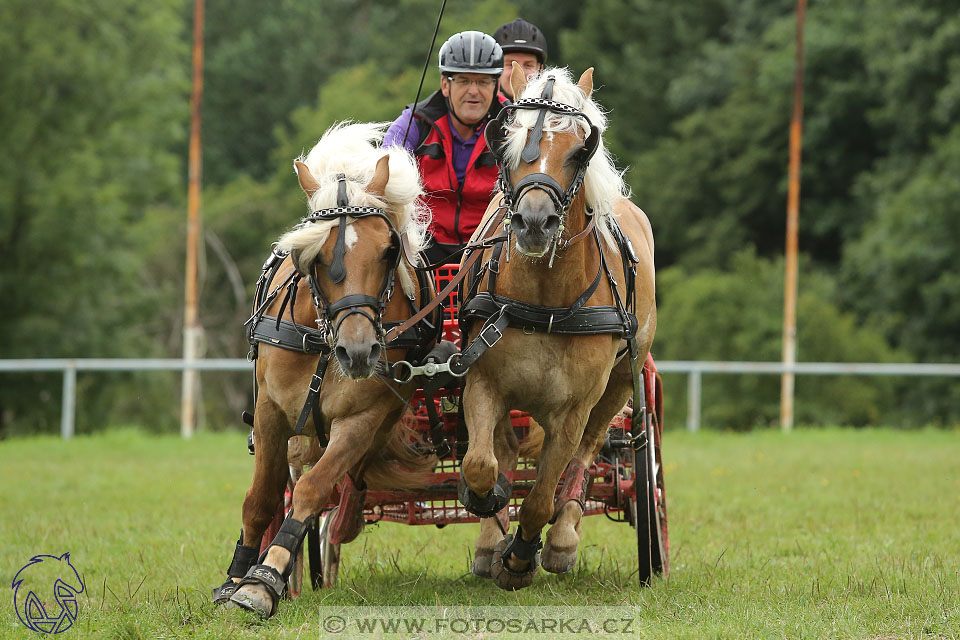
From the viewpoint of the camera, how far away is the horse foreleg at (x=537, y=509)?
530cm

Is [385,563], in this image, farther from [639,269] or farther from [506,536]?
[639,269]

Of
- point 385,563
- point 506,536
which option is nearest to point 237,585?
point 506,536

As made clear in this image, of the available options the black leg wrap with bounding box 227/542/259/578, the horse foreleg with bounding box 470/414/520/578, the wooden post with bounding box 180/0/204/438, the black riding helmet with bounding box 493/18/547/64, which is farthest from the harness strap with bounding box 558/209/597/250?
the wooden post with bounding box 180/0/204/438

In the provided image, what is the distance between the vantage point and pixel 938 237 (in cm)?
2286

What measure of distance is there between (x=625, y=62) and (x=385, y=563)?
2771 cm

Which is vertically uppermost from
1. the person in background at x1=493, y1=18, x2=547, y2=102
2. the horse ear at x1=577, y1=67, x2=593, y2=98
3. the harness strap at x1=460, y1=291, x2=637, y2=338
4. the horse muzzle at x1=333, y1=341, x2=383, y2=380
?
the person in background at x1=493, y1=18, x2=547, y2=102

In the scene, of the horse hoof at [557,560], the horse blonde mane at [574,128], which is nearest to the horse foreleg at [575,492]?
the horse hoof at [557,560]

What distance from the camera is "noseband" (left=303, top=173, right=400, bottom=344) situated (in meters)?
4.79

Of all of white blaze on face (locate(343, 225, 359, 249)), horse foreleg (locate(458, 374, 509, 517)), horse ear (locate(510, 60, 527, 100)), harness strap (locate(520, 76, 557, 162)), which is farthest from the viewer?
horse ear (locate(510, 60, 527, 100))

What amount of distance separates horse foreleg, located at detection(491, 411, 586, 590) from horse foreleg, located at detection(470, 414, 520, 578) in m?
0.12

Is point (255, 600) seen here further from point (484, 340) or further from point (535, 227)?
point (535, 227)

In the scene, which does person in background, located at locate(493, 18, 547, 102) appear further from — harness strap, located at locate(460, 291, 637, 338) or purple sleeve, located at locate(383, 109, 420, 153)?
harness strap, located at locate(460, 291, 637, 338)

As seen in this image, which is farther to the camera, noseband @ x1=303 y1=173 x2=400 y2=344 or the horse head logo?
the horse head logo

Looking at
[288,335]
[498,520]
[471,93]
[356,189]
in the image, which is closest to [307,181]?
[356,189]
